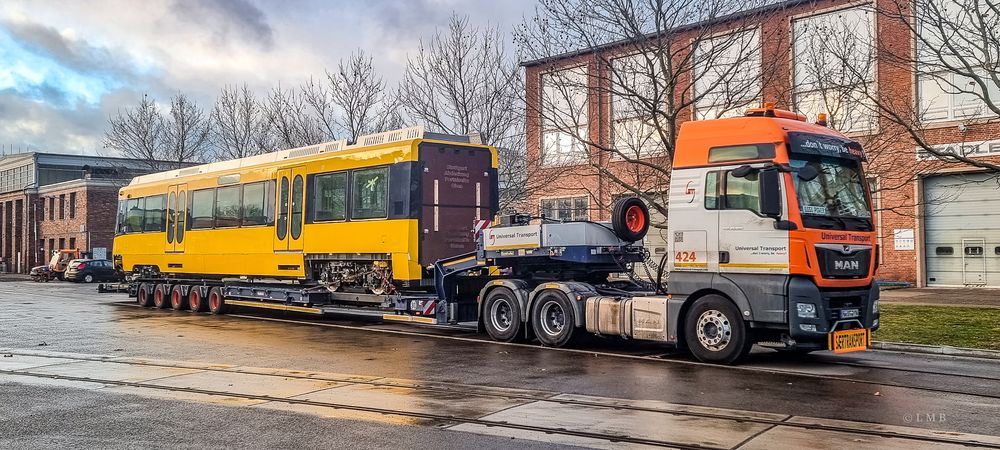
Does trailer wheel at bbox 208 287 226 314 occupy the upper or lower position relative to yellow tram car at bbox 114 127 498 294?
lower

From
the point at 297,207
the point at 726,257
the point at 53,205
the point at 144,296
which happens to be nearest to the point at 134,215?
the point at 144,296

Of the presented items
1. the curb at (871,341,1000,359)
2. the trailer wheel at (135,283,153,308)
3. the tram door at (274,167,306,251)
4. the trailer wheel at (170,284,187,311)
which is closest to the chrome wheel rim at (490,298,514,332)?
the tram door at (274,167,306,251)

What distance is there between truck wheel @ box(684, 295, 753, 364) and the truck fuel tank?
17.8 inches

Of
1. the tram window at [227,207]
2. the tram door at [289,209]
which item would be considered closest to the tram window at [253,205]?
the tram window at [227,207]

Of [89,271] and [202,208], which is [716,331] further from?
[89,271]

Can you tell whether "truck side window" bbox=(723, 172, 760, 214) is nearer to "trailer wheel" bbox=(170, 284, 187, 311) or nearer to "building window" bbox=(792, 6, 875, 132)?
"building window" bbox=(792, 6, 875, 132)

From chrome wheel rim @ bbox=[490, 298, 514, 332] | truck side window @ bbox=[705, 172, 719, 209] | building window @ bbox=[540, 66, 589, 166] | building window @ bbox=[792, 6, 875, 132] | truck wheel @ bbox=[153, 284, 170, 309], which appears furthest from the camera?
truck wheel @ bbox=[153, 284, 170, 309]

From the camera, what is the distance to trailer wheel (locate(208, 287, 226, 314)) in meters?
22.0

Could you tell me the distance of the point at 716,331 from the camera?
38.8 feet

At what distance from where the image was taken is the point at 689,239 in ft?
39.8

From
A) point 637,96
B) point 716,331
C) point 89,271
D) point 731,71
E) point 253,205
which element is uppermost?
point 731,71

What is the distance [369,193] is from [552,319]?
15.9ft

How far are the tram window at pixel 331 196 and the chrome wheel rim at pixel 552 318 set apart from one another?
5318 mm

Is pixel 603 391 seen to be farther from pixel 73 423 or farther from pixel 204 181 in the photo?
pixel 204 181
